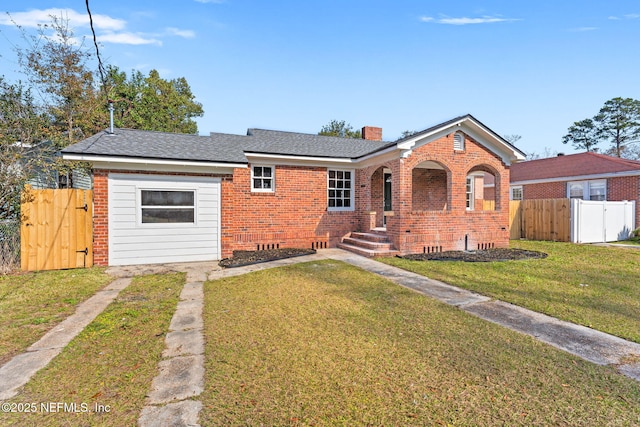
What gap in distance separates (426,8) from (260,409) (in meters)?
10.8

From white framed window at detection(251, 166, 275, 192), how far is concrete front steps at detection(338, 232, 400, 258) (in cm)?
358

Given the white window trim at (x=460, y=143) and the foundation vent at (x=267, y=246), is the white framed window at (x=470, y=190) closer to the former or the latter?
the white window trim at (x=460, y=143)

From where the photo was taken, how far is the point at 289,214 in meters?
11.7

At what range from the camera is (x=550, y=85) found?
13742mm

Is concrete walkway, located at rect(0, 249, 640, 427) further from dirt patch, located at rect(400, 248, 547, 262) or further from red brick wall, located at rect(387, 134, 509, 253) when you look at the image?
red brick wall, located at rect(387, 134, 509, 253)

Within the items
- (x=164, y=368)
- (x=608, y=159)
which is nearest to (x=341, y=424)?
(x=164, y=368)

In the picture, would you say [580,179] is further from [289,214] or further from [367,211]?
[289,214]

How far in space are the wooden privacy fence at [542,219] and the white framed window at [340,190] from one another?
9214 millimetres

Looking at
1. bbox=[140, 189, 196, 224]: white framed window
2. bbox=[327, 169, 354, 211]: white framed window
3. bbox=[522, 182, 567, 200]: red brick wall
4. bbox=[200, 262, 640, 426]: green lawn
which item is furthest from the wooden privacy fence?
bbox=[140, 189, 196, 224]: white framed window

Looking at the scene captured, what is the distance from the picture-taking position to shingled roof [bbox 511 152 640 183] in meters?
16.9

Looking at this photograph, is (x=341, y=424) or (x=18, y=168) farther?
(x=18, y=168)

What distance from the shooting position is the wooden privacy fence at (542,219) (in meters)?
14.2

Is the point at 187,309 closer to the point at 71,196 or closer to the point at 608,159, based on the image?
the point at 71,196

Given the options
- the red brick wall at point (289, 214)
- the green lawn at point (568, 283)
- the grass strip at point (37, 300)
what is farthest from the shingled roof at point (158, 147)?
the green lawn at point (568, 283)
